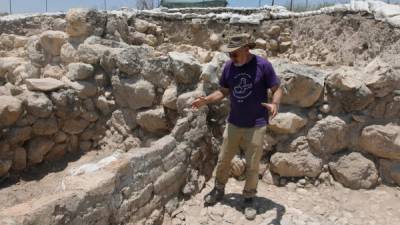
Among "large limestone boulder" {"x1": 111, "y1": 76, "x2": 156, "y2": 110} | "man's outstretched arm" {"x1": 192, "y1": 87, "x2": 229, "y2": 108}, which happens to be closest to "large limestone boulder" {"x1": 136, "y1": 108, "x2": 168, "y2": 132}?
"large limestone boulder" {"x1": 111, "y1": 76, "x2": 156, "y2": 110}

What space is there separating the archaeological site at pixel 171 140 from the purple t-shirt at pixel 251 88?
2.51 feet

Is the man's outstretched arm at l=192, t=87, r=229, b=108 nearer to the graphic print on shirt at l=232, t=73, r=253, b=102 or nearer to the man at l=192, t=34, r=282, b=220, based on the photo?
the man at l=192, t=34, r=282, b=220

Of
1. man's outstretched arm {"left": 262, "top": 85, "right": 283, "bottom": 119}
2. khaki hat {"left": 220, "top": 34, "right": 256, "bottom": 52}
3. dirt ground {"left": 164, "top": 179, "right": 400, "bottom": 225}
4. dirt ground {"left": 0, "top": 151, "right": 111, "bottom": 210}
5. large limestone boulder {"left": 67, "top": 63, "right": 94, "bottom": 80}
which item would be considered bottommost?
dirt ground {"left": 0, "top": 151, "right": 111, "bottom": 210}

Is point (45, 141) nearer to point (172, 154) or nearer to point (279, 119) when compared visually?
point (172, 154)

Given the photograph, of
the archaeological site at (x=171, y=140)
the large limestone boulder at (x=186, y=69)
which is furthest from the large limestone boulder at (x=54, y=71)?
the large limestone boulder at (x=186, y=69)

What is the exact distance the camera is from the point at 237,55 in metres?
3.68

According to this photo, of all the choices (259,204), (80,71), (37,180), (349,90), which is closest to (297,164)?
(259,204)

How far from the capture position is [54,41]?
6027mm

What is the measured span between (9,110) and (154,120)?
1.61 m

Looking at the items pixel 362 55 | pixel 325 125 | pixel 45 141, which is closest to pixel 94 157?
pixel 45 141

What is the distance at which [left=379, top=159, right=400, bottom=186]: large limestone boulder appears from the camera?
4.41 m

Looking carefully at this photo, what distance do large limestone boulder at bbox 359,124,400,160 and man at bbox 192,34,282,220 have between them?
138 cm

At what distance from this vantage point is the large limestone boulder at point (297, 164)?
14.7ft

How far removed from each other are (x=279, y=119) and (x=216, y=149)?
0.77 m
